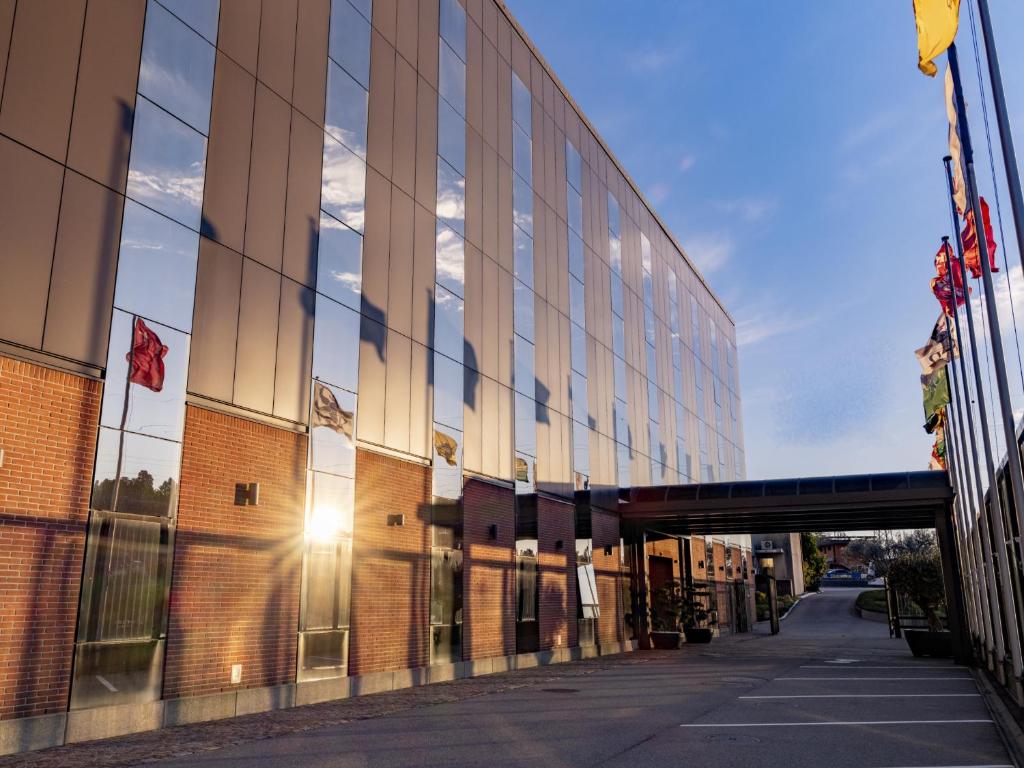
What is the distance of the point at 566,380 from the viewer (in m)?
29.3

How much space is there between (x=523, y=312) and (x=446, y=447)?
6941 mm

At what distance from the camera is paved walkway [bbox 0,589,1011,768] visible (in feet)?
33.2

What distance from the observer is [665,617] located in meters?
34.4

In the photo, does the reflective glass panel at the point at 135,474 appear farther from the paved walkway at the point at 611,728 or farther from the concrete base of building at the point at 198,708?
the paved walkway at the point at 611,728

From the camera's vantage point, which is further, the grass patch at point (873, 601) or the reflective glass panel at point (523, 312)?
the grass patch at point (873, 601)

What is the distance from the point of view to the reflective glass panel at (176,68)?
45.2 ft

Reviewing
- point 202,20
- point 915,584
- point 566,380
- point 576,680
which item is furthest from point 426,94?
point 915,584

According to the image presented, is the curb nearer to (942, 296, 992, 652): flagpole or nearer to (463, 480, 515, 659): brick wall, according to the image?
(942, 296, 992, 652): flagpole

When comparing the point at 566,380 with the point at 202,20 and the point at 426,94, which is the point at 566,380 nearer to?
the point at 426,94

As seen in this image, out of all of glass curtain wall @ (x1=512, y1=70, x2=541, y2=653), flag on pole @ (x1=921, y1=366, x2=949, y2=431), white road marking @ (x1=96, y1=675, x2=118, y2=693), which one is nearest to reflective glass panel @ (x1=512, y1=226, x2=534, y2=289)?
glass curtain wall @ (x1=512, y1=70, x2=541, y2=653)

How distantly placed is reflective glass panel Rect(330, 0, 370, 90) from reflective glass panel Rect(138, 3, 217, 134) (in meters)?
4.26

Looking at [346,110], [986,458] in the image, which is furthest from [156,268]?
[986,458]

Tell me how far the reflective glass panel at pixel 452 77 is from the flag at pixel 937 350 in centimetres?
1365

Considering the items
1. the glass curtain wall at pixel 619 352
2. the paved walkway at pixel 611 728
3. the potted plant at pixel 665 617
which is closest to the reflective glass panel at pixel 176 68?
the paved walkway at pixel 611 728
